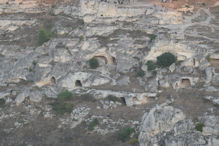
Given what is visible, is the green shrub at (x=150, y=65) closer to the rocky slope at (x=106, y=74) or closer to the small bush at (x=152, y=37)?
the rocky slope at (x=106, y=74)

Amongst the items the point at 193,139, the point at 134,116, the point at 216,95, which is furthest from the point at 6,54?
the point at 193,139

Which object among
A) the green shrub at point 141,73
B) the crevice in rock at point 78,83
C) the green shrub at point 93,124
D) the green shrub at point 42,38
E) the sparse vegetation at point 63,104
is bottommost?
the green shrub at point 93,124

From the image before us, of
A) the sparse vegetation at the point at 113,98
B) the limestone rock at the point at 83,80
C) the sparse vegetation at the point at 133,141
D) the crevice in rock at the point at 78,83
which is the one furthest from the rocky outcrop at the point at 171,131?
the crevice in rock at the point at 78,83

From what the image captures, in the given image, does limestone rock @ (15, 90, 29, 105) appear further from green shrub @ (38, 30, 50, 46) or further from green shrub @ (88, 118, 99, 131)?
green shrub @ (88, 118, 99, 131)

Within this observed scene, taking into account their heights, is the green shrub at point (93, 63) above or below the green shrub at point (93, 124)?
above

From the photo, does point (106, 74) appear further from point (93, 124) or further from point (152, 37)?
point (93, 124)

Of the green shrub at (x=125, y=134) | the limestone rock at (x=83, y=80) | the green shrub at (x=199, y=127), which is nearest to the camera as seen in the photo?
the green shrub at (x=199, y=127)
